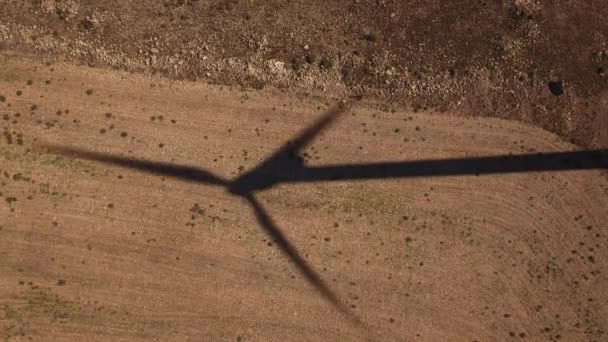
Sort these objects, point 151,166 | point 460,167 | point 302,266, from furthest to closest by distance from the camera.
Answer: point 460,167, point 151,166, point 302,266

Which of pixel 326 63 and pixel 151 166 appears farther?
pixel 326 63

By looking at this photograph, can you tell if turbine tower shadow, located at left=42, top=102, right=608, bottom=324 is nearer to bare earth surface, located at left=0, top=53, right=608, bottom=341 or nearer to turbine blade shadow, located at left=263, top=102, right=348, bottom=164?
turbine blade shadow, located at left=263, top=102, right=348, bottom=164

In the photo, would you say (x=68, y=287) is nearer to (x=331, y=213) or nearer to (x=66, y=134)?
(x=66, y=134)

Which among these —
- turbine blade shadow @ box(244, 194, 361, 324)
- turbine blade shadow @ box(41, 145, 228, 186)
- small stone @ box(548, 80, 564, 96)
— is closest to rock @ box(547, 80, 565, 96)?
small stone @ box(548, 80, 564, 96)

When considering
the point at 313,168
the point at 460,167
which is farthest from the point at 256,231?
the point at 460,167

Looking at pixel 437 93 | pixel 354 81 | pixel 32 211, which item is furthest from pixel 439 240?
pixel 32 211

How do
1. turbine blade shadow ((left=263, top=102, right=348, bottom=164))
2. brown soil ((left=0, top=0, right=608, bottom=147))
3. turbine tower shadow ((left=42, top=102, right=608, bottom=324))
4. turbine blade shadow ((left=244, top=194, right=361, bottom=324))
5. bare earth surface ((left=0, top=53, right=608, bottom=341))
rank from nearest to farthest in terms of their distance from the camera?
bare earth surface ((left=0, top=53, right=608, bottom=341)) → turbine blade shadow ((left=244, top=194, right=361, bottom=324)) → turbine tower shadow ((left=42, top=102, right=608, bottom=324)) → turbine blade shadow ((left=263, top=102, right=348, bottom=164)) → brown soil ((left=0, top=0, right=608, bottom=147))

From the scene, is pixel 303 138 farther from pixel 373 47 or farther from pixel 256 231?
pixel 373 47
